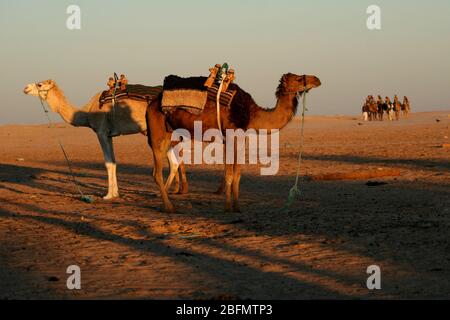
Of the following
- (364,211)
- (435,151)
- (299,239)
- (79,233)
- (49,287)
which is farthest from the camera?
(435,151)

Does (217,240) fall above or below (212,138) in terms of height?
below

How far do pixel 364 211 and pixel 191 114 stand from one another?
9.72 ft

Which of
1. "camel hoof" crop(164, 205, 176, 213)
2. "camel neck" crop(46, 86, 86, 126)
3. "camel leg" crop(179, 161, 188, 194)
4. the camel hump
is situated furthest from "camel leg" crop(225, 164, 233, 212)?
"camel neck" crop(46, 86, 86, 126)

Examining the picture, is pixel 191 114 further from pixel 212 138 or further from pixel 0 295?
pixel 0 295

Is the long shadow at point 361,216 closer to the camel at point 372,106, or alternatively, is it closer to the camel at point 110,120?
the camel at point 110,120

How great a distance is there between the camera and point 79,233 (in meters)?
10.5

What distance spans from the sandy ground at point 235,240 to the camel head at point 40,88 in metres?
1.91

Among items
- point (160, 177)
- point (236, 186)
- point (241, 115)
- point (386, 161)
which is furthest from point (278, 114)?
point (386, 161)

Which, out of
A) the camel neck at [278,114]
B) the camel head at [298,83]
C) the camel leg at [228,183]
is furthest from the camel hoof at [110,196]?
the camel head at [298,83]

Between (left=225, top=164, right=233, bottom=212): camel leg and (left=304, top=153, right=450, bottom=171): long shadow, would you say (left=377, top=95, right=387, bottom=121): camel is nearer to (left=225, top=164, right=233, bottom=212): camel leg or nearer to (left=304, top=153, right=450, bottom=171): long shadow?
(left=304, top=153, right=450, bottom=171): long shadow

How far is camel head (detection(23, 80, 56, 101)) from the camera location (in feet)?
48.5

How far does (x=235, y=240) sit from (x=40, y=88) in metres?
6.87

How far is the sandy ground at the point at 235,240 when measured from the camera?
7211 mm

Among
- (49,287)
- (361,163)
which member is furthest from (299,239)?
(361,163)
